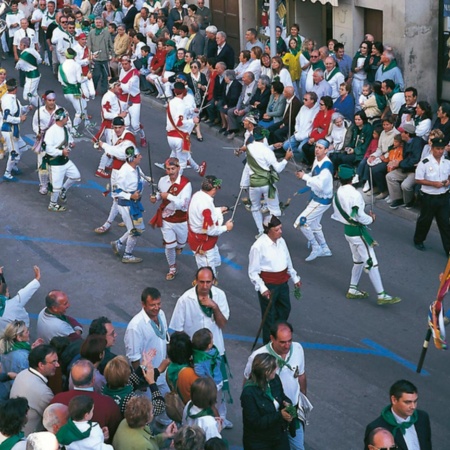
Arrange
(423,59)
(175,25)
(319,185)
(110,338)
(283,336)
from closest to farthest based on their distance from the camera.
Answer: (283,336)
(110,338)
(319,185)
(423,59)
(175,25)

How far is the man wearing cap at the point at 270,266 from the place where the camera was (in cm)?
1223

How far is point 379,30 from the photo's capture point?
69.7 feet

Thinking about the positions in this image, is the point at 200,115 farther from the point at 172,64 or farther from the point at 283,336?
the point at 283,336

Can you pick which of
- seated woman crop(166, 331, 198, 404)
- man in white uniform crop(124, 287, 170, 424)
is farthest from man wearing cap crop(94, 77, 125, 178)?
seated woman crop(166, 331, 198, 404)

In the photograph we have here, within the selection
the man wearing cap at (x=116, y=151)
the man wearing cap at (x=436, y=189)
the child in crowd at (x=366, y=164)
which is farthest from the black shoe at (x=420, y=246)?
the man wearing cap at (x=116, y=151)

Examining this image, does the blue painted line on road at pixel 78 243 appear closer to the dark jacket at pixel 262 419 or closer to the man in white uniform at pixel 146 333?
the man in white uniform at pixel 146 333

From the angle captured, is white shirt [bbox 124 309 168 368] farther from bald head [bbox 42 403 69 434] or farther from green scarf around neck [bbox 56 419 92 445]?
green scarf around neck [bbox 56 419 92 445]

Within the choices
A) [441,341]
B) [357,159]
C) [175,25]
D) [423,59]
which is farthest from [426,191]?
[175,25]

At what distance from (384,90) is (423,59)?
8.38 ft

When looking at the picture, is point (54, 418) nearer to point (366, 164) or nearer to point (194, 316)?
point (194, 316)

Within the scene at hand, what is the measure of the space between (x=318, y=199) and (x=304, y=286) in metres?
1.33

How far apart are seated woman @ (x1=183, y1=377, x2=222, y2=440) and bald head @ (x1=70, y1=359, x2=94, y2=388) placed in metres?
0.98

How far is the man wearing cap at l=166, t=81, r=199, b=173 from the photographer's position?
1830 centimetres

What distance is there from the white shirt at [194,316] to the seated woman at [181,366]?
1370 millimetres
